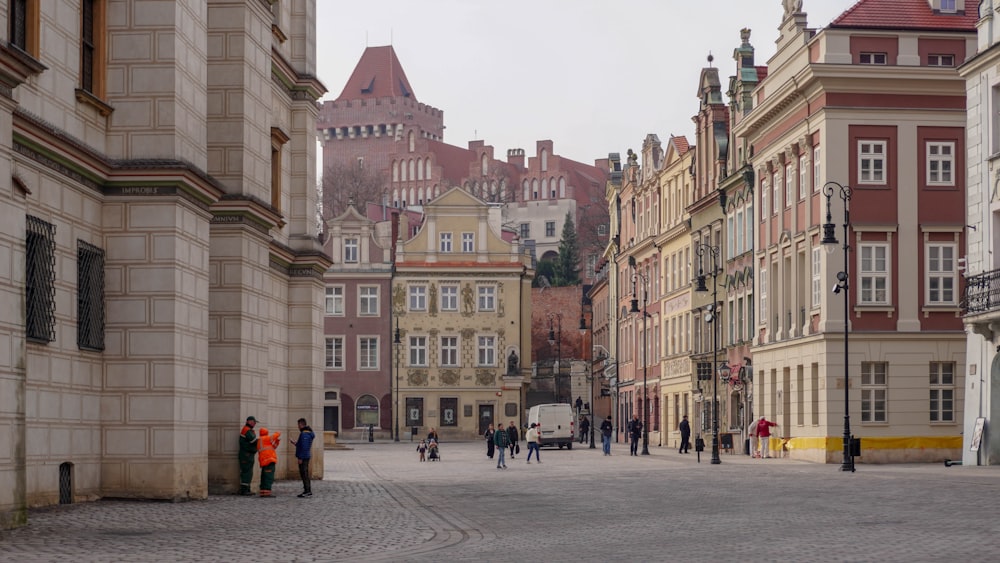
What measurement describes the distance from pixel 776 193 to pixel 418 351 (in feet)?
154

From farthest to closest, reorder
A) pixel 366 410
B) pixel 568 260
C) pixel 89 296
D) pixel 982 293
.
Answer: pixel 568 260 < pixel 366 410 < pixel 982 293 < pixel 89 296

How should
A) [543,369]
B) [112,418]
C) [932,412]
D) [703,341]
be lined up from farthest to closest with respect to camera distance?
[543,369], [703,341], [932,412], [112,418]

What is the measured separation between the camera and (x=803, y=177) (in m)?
55.9

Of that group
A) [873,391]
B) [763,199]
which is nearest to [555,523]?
[873,391]

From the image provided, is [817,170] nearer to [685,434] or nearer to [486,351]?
[685,434]

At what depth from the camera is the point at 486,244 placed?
104250 mm

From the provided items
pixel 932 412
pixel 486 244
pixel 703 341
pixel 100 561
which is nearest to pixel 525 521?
pixel 100 561

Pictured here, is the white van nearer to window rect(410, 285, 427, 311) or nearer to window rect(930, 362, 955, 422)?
window rect(410, 285, 427, 311)

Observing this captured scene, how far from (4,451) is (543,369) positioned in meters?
110

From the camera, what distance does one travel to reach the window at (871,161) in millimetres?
52750

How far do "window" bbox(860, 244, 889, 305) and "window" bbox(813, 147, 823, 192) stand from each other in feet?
8.41

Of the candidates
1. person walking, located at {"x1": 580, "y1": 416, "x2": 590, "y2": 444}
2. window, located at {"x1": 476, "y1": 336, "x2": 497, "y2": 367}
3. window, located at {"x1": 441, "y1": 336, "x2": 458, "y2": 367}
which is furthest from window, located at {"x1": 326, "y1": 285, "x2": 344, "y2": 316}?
person walking, located at {"x1": 580, "y1": 416, "x2": 590, "y2": 444}

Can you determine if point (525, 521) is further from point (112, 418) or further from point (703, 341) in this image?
point (703, 341)

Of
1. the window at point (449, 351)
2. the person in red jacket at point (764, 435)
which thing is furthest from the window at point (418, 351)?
the person in red jacket at point (764, 435)
